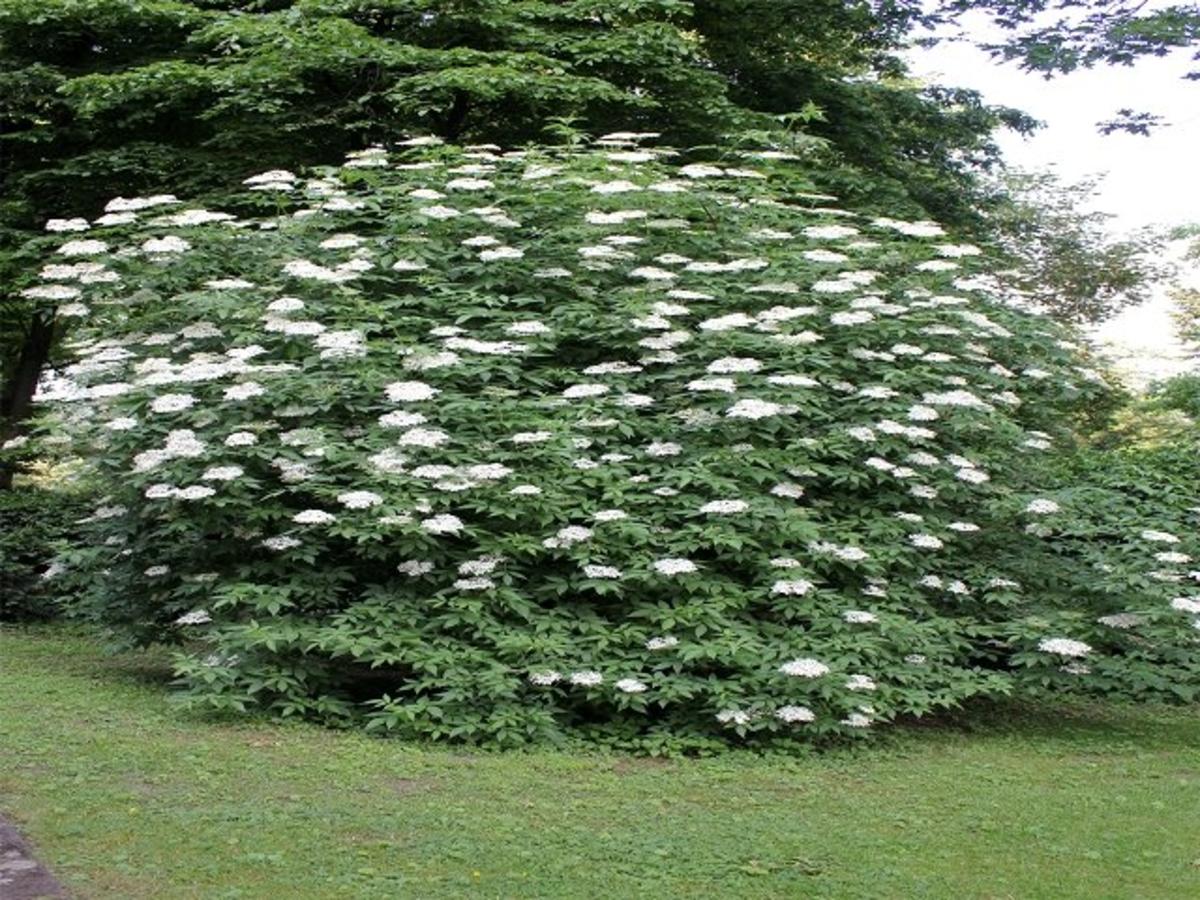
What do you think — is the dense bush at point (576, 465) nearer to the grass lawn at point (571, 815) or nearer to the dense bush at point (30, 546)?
the grass lawn at point (571, 815)

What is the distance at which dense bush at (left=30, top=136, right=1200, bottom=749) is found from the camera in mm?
6863

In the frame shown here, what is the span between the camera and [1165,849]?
195 inches

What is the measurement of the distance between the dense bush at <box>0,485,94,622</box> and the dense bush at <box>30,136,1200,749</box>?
3179mm

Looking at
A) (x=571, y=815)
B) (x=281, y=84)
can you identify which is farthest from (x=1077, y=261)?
(x=571, y=815)

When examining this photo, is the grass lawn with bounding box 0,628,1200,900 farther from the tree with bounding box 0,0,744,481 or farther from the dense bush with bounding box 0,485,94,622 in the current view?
the tree with bounding box 0,0,744,481

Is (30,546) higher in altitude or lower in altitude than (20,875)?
lower

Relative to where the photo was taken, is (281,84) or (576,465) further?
(281,84)

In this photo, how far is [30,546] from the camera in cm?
1168

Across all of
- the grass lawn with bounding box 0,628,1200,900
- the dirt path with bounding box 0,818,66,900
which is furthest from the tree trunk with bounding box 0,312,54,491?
the dirt path with bounding box 0,818,66,900

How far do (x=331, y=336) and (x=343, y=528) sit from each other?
4.00ft

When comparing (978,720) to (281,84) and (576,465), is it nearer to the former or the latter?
(576,465)

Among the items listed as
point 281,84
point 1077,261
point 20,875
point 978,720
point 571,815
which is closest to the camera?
point 20,875

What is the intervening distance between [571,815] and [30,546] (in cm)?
828

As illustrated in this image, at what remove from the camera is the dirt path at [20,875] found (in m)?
3.84
